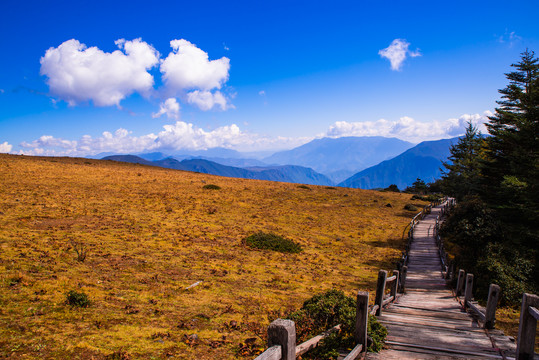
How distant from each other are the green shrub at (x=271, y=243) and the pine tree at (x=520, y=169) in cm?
1450

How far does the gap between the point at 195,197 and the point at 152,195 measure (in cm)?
449

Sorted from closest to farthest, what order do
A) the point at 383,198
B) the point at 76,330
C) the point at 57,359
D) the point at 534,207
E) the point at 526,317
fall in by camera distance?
the point at 526,317
the point at 57,359
the point at 76,330
the point at 534,207
the point at 383,198

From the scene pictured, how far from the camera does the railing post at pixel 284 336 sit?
3.65 m

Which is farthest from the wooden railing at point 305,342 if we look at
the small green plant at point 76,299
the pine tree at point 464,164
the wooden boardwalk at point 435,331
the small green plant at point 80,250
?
the pine tree at point 464,164

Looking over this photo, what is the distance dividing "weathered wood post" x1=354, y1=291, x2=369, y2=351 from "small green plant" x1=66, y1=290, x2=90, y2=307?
26.2 feet

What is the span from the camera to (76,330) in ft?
23.6

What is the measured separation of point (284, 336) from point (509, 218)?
26.0 meters

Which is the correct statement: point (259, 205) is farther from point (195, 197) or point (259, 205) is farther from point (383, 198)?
point (383, 198)

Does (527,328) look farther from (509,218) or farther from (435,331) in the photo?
(509,218)

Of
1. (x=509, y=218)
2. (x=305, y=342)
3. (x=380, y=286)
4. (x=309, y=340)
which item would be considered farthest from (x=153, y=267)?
(x=509, y=218)

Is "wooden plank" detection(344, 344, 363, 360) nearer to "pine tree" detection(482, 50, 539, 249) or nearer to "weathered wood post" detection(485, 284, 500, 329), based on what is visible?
"weathered wood post" detection(485, 284, 500, 329)

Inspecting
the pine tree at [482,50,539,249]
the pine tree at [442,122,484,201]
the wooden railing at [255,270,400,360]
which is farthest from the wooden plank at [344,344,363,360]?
the pine tree at [442,122,484,201]

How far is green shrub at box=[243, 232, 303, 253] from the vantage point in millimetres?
18516

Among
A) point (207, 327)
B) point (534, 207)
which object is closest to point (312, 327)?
point (207, 327)
